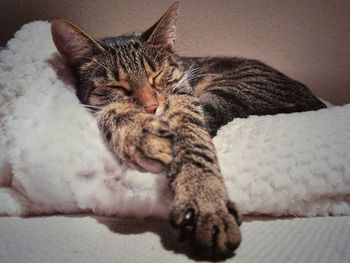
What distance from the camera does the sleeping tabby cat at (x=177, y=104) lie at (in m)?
0.66

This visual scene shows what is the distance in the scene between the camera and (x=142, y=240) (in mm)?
708

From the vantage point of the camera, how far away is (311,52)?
1552mm

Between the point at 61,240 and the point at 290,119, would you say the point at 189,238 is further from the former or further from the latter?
the point at 290,119

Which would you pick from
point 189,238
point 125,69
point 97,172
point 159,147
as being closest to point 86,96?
point 125,69

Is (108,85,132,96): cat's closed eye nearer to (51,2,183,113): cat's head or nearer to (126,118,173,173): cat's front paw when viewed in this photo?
(51,2,183,113): cat's head

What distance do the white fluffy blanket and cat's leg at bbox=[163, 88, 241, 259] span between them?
0.25 ft

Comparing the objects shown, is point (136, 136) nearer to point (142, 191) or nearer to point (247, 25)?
point (142, 191)

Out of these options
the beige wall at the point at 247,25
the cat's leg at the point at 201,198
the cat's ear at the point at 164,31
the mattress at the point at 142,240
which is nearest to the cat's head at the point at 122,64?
the cat's ear at the point at 164,31

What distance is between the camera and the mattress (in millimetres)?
635

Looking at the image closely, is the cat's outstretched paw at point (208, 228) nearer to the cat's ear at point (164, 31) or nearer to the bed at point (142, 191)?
the bed at point (142, 191)

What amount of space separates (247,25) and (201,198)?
1.03m

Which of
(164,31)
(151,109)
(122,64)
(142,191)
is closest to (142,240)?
(142,191)

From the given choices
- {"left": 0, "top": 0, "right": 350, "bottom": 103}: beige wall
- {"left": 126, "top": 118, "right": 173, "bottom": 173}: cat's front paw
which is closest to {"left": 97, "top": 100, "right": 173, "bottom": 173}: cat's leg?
{"left": 126, "top": 118, "right": 173, "bottom": 173}: cat's front paw

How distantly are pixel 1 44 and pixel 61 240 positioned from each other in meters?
1.08
